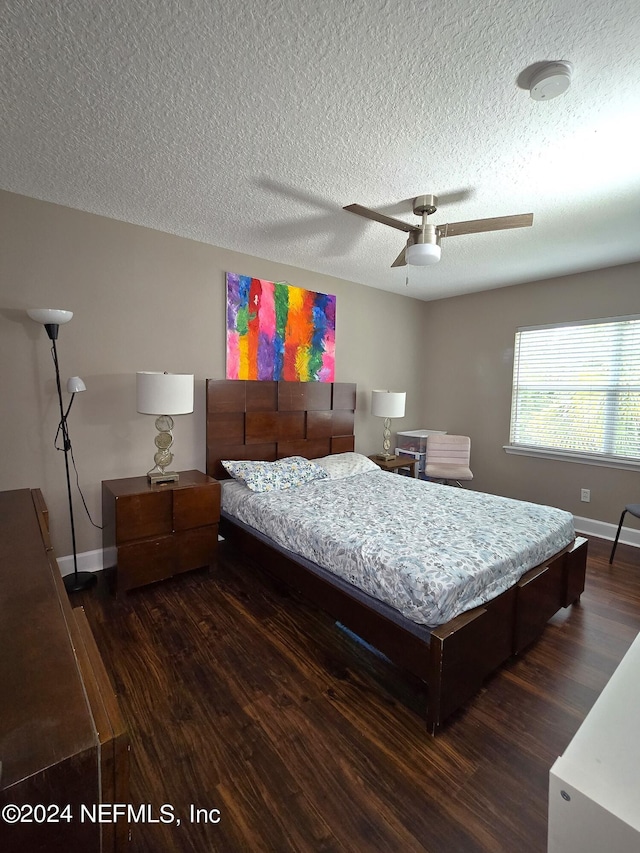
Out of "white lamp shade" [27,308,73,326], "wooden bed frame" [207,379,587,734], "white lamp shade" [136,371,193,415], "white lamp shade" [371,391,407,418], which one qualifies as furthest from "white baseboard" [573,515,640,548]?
"white lamp shade" [27,308,73,326]

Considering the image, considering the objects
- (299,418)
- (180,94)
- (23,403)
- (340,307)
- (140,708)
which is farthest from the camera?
(340,307)

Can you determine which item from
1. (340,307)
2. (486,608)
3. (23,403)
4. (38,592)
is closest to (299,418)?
(340,307)

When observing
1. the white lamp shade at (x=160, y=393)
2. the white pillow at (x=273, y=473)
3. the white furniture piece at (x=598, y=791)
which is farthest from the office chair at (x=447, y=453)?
the white furniture piece at (x=598, y=791)

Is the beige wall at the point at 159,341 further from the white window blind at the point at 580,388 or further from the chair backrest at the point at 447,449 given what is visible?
the chair backrest at the point at 447,449

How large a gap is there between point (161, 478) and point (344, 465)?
5.34 ft

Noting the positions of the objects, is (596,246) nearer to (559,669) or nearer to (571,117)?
(571,117)

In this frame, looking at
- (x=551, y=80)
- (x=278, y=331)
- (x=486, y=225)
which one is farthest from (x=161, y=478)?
(x=551, y=80)

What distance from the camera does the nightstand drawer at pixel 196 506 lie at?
2721mm

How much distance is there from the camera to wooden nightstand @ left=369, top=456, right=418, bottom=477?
4.21 meters

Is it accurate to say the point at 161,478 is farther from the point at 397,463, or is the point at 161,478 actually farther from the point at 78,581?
the point at 397,463

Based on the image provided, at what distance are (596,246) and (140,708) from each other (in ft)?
13.9

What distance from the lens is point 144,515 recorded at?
2.58 metres

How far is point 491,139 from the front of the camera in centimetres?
182

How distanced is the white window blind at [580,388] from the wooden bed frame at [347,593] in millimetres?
1686
